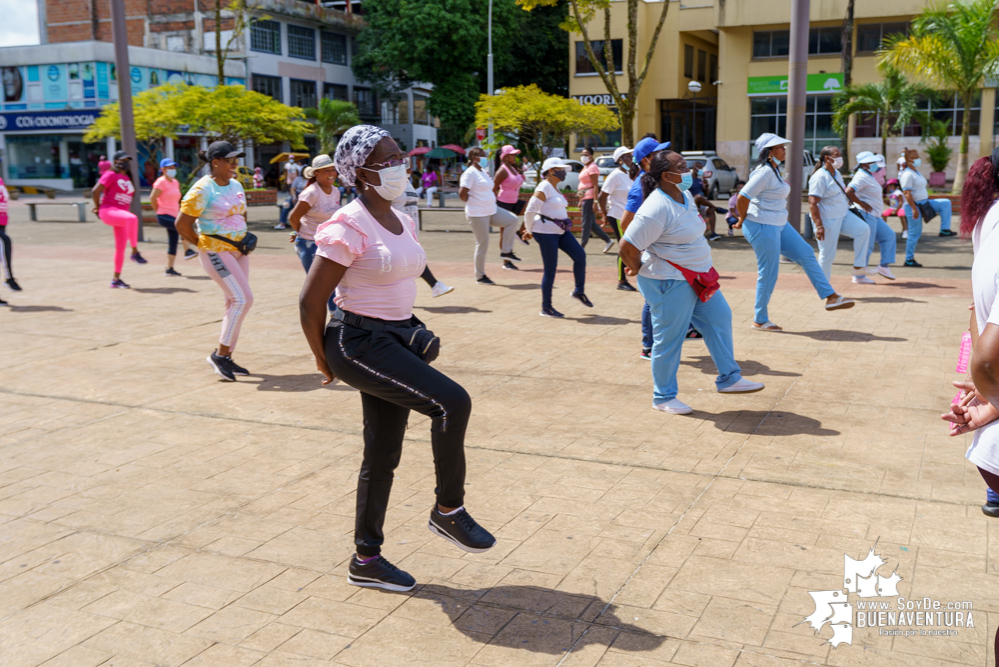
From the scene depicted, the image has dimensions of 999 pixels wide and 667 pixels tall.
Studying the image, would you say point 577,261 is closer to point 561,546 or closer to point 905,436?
point 905,436

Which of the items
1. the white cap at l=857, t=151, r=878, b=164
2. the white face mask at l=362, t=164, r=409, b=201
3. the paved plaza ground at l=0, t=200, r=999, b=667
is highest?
the white cap at l=857, t=151, r=878, b=164

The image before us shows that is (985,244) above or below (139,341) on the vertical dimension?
above

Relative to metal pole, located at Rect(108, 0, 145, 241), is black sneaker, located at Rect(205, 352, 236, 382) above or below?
below

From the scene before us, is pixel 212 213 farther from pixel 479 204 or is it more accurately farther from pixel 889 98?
pixel 889 98

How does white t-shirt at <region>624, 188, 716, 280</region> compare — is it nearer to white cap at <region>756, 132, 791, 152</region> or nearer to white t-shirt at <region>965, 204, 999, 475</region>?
white cap at <region>756, 132, 791, 152</region>

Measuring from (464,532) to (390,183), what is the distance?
1.40 meters

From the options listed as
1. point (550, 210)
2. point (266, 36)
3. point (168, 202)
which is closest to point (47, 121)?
point (266, 36)

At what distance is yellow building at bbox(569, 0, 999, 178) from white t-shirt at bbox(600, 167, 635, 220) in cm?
2363

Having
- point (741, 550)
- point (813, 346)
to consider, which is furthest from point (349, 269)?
point (813, 346)

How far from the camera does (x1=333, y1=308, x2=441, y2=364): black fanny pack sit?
3.48m

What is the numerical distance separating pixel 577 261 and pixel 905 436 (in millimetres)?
5019

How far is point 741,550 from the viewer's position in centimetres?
395

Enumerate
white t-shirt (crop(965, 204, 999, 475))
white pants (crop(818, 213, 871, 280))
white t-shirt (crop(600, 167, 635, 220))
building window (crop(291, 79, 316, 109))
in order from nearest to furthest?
white t-shirt (crop(965, 204, 999, 475)) → white pants (crop(818, 213, 871, 280)) → white t-shirt (crop(600, 167, 635, 220)) → building window (crop(291, 79, 316, 109))

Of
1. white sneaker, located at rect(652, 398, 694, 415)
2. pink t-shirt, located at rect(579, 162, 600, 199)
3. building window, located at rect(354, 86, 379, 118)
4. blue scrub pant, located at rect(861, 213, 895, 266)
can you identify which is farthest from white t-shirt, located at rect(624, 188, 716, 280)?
building window, located at rect(354, 86, 379, 118)
